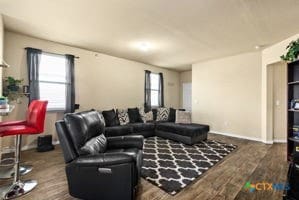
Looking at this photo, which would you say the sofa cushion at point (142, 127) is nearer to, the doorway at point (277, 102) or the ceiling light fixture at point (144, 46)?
the ceiling light fixture at point (144, 46)

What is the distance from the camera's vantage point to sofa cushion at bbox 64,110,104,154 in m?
1.81

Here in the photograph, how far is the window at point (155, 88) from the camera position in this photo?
6676 millimetres

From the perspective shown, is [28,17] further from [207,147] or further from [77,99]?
[207,147]

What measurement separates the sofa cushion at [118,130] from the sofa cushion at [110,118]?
299 millimetres

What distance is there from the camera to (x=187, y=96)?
764cm

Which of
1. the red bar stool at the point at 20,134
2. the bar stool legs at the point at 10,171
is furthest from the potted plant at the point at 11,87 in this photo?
the bar stool legs at the point at 10,171

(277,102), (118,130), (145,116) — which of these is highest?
(277,102)

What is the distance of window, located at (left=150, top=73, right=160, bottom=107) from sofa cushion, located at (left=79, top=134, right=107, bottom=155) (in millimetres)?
4331

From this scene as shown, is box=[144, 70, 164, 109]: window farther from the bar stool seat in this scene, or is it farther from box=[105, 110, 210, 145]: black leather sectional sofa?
the bar stool seat

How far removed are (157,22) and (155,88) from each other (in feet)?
12.9

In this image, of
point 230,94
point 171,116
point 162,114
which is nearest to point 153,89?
point 162,114

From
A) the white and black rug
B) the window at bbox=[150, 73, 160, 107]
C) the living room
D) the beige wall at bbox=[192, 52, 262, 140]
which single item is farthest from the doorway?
the window at bbox=[150, 73, 160, 107]

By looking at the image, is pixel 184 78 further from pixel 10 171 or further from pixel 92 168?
pixel 10 171

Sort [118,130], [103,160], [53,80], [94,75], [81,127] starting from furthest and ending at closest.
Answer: [94,75]
[118,130]
[53,80]
[81,127]
[103,160]
